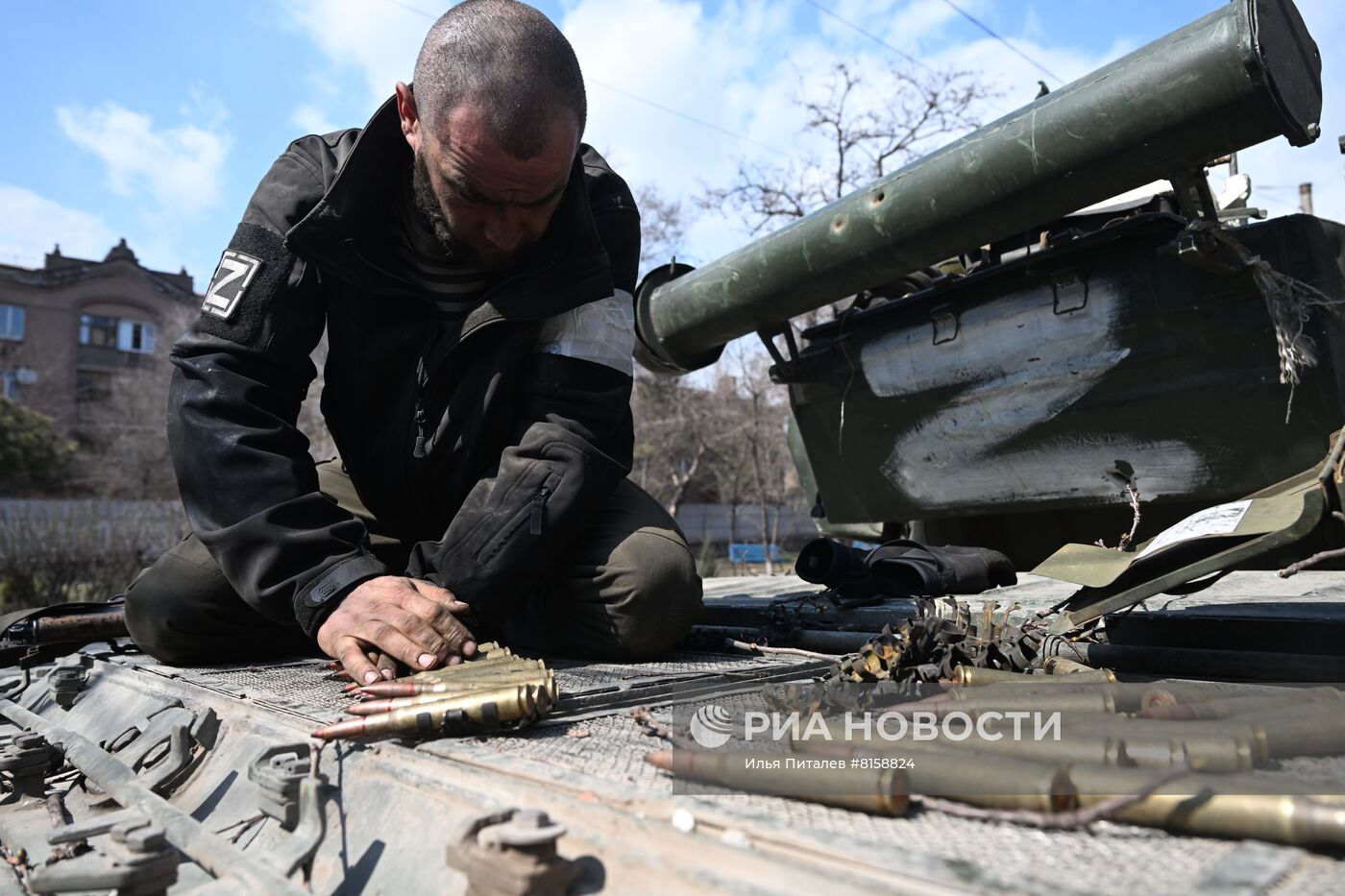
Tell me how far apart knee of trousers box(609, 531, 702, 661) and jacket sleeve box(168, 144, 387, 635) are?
547 millimetres

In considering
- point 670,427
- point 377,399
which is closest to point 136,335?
point 670,427

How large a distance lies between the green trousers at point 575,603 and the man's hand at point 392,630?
1.46 ft

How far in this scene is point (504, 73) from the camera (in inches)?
83.4

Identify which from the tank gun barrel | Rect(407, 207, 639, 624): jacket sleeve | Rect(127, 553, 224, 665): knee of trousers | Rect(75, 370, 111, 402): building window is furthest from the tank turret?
Answer: Rect(75, 370, 111, 402): building window

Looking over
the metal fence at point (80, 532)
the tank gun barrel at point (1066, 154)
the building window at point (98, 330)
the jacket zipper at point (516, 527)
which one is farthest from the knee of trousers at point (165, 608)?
the building window at point (98, 330)

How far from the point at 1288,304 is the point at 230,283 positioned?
105 inches

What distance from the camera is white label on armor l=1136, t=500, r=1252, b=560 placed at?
65.6 inches

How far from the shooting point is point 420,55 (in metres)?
2.34

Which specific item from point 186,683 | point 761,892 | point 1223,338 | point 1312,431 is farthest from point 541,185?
point 1312,431

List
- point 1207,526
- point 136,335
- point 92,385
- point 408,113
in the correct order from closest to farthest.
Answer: point 1207,526
point 408,113
point 92,385
point 136,335

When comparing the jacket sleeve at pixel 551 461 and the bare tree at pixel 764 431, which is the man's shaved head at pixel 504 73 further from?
the bare tree at pixel 764 431

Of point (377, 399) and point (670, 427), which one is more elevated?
point (670, 427)

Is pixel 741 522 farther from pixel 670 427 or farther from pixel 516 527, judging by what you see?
pixel 516 527

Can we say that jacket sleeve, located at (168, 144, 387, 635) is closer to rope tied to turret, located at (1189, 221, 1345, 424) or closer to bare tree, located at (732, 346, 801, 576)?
rope tied to turret, located at (1189, 221, 1345, 424)
